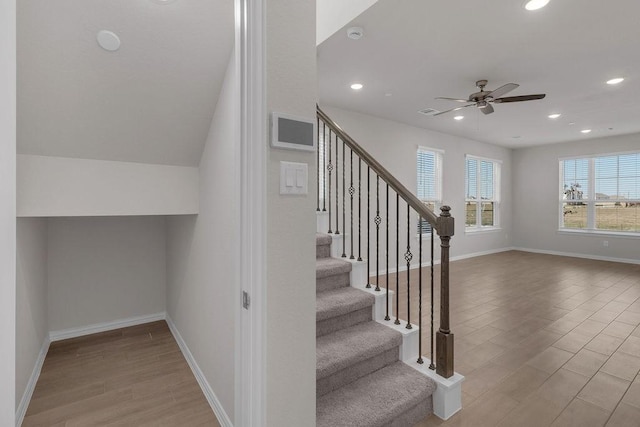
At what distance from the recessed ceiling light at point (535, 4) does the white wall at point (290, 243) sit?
6.64 ft

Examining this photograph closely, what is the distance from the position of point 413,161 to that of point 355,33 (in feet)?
11.6

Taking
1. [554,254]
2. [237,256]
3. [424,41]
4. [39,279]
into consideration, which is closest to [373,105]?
[424,41]

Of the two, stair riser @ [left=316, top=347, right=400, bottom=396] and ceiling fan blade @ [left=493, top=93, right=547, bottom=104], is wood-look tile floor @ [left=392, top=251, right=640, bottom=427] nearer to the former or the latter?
stair riser @ [left=316, top=347, right=400, bottom=396]

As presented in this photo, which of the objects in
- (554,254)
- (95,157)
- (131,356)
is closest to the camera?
(95,157)

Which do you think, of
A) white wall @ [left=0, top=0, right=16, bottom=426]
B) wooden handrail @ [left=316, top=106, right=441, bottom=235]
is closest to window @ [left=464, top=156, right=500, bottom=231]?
wooden handrail @ [left=316, top=106, right=441, bottom=235]

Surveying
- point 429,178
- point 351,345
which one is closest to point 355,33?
point 351,345

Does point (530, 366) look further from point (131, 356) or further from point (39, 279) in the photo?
point (39, 279)

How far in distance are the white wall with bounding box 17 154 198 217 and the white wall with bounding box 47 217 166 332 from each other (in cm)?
118

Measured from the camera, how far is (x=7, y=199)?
3.20 feet

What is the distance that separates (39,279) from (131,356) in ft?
3.24

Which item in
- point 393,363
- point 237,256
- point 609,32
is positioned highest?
point 609,32

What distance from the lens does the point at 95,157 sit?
2121 mm

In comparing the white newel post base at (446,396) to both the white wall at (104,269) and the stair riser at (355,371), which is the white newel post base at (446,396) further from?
the white wall at (104,269)

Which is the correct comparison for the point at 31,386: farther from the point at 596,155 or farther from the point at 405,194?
the point at 596,155
